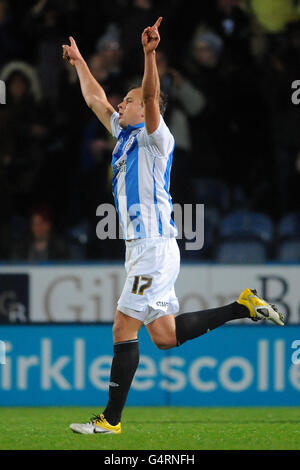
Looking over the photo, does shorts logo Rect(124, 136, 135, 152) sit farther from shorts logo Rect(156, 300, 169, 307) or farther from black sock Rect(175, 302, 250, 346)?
black sock Rect(175, 302, 250, 346)

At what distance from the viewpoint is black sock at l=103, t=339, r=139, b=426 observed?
5.77m

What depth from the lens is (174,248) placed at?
19.4 feet

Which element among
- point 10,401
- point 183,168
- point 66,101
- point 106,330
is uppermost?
point 66,101

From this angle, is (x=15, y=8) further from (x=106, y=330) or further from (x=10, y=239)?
(x=106, y=330)

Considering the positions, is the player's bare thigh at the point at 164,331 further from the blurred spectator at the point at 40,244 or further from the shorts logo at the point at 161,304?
the blurred spectator at the point at 40,244

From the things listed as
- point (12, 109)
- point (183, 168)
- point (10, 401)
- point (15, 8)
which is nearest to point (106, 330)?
point (10, 401)

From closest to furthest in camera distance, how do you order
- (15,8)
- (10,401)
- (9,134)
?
(10,401), (9,134), (15,8)

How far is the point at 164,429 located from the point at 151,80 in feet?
7.11

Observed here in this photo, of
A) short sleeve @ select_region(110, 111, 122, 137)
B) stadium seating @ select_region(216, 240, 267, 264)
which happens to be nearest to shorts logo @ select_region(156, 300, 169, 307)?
short sleeve @ select_region(110, 111, 122, 137)

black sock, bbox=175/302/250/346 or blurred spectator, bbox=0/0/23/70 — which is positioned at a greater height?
blurred spectator, bbox=0/0/23/70

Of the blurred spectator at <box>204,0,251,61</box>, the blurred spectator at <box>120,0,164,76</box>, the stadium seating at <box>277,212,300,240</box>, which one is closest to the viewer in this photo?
the stadium seating at <box>277,212,300,240</box>

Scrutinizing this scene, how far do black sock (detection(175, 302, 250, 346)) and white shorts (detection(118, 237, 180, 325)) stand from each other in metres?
0.20

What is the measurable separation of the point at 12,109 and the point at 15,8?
54.6 inches
